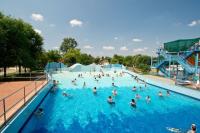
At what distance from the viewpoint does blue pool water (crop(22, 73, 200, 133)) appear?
9.80m

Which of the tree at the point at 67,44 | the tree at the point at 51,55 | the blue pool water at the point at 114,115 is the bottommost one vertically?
the blue pool water at the point at 114,115

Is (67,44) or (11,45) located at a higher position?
(67,44)

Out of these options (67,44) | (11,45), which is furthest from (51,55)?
(67,44)

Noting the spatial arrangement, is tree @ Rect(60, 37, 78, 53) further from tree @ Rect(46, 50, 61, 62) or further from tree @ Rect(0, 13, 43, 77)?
tree @ Rect(0, 13, 43, 77)

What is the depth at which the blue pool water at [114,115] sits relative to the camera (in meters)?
9.80

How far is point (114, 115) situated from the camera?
12242 mm

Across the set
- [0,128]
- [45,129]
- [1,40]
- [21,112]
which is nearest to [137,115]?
[45,129]

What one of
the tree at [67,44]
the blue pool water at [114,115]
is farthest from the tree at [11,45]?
the tree at [67,44]

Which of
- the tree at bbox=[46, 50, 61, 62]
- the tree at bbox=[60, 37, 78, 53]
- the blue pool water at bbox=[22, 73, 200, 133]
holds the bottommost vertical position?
the blue pool water at bbox=[22, 73, 200, 133]

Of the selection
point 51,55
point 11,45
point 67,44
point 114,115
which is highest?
point 67,44

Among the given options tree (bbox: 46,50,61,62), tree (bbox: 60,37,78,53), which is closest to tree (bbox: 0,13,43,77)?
tree (bbox: 46,50,61,62)

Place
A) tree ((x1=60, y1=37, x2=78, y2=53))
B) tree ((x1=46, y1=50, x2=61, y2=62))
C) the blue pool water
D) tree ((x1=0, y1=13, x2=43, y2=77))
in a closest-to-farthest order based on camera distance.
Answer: the blue pool water < tree ((x1=0, y1=13, x2=43, y2=77)) < tree ((x1=46, y1=50, x2=61, y2=62)) < tree ((x1=60, y1=37, x2=78, y2=53))

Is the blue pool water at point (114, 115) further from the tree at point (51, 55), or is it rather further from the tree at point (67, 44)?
the tree at point (67, 44)

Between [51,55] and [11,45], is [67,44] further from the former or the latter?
[11,45]
